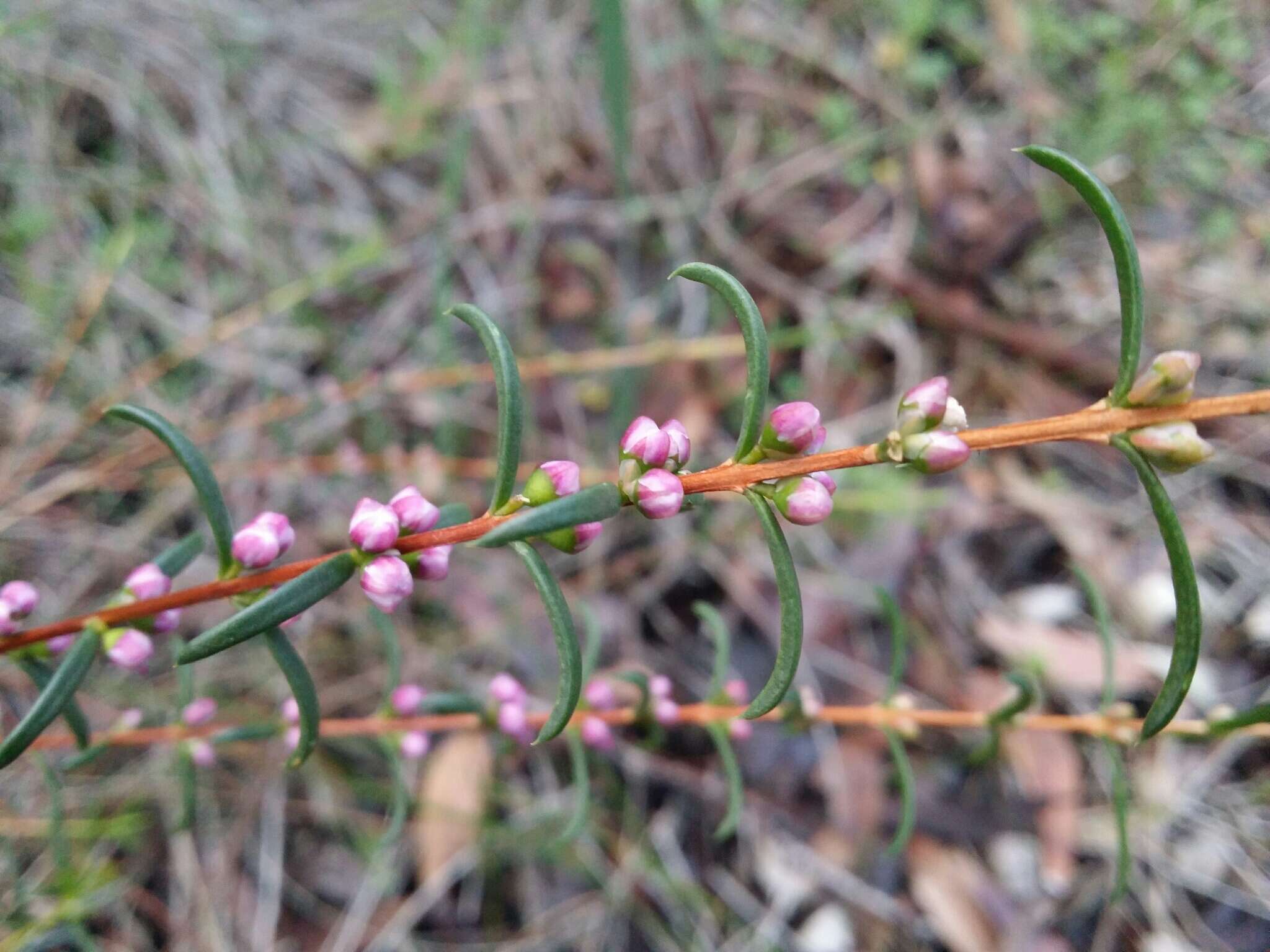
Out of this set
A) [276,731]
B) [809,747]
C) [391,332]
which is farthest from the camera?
[391,332]

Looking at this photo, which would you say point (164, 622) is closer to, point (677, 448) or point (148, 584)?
point (148, 584)

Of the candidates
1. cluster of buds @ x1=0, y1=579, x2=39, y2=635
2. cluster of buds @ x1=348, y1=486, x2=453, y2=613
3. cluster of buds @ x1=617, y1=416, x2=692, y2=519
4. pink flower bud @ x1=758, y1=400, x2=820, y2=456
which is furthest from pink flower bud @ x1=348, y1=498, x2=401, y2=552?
cluster of buds @ x1=0, y1=579, x2=39, y2=635

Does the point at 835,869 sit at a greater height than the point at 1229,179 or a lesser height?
lesser

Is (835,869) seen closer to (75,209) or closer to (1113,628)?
(1113,628)

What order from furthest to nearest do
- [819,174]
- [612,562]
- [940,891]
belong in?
[819,174]
[612,562]
[940,891]

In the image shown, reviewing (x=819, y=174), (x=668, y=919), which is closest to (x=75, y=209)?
(x=819, y=174)

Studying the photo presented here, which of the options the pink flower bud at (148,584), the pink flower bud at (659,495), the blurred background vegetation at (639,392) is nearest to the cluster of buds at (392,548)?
the pink flower bud at (659,495)

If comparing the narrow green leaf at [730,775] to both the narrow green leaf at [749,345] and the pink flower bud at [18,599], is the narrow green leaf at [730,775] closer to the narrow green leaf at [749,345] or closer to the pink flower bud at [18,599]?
the narrow green leaf at [749,345]

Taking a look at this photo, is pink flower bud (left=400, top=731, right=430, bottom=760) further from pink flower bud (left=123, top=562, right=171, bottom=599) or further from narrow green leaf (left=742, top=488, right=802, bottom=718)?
narrow green leaf (left=742, top=488, right=802, bottom=718)
